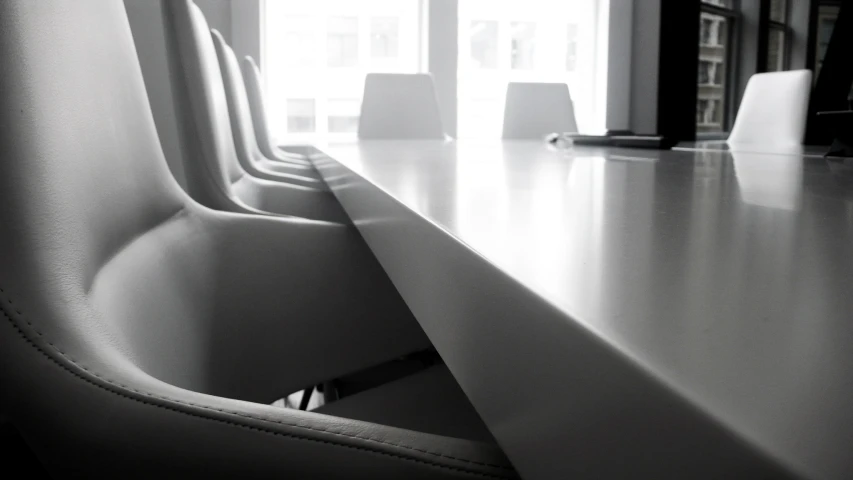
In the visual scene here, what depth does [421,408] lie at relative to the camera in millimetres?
789

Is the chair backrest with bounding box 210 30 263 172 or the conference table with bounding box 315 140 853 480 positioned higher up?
the chair backrest with bounding box 210 30 263 172

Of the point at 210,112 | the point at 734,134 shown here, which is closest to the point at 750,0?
the point at 734,134

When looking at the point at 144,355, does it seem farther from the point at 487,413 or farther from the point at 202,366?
the point at 487,413

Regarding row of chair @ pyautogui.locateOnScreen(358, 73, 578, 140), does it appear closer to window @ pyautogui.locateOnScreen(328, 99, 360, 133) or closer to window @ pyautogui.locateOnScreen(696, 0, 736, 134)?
window @ pyautogui.locateOnScreen(328, 99, 360, 133)

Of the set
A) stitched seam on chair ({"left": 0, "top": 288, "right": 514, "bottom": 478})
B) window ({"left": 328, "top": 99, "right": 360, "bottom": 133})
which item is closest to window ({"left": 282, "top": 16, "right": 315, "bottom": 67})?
window ({"left": 328, "top": 99, "right": 360, "bottom": 133})

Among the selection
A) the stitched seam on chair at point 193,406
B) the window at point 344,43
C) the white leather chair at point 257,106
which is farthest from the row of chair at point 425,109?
the stitched seam on chair at point 193,406

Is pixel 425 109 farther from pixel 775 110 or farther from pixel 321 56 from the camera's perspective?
pixel 321 56

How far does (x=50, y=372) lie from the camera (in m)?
0.39

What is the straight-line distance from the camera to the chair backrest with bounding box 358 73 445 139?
3.93 m

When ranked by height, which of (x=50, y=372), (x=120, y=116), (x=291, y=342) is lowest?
(x=291, y=342)

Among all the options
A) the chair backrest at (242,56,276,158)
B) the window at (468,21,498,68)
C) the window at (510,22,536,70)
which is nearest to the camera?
the chair backrest at (242,56,276,158)

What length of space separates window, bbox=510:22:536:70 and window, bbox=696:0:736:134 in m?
1.46

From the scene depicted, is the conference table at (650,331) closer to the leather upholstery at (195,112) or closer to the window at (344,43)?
the leather upholstery at (195,112)

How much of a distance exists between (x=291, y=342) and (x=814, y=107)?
287 cm
